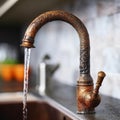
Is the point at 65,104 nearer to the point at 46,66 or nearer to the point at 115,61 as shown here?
the point at 115,61

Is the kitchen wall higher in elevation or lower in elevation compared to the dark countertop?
higher

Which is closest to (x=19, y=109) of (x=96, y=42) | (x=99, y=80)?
(x=96, y=42)

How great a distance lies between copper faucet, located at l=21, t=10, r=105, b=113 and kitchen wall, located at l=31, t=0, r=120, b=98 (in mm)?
306

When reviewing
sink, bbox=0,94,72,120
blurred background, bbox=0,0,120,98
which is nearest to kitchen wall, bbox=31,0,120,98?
blurred background, bbox=0,0,120,98

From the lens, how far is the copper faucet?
2.80 ft

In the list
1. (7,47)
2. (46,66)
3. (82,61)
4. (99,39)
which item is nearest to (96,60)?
(99,39)

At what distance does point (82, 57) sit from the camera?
909 millimetres

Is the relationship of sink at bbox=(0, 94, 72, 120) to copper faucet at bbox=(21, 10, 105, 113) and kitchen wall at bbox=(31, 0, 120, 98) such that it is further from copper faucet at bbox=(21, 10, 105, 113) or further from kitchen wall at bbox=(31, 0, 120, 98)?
copper faucet at bbox=(21, 10, 105, 113)

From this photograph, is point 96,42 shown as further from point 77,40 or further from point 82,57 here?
point 82,57

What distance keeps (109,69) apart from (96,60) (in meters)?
0.14

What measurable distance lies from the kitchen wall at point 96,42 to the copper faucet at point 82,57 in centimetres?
31

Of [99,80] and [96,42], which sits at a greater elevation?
[96,42]

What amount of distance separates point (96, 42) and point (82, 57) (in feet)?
1.61

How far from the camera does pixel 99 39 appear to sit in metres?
1.35
